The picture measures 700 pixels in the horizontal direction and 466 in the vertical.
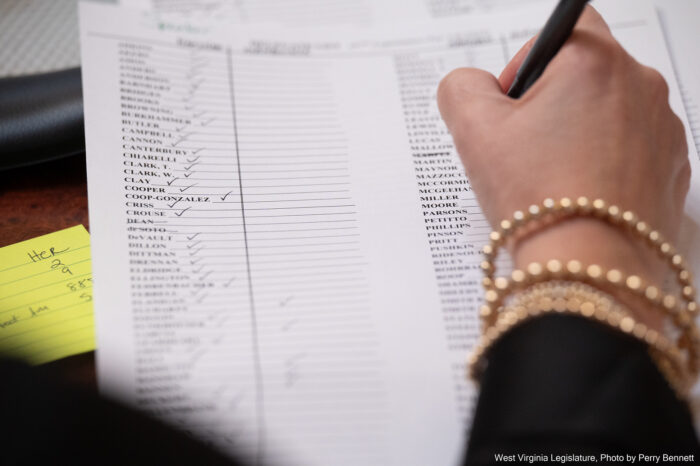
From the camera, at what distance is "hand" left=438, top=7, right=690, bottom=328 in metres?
0.36

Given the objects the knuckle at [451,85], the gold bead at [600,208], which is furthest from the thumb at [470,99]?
the gold bead at [600,208]

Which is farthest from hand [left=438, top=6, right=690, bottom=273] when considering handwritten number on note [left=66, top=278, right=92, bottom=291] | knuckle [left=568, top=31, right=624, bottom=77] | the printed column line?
handwritten number on note [left=66, top=278, right=92, bottom=291]

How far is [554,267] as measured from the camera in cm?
33

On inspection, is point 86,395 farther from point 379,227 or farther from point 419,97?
point 419,97

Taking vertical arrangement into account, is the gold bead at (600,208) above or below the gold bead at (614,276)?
above

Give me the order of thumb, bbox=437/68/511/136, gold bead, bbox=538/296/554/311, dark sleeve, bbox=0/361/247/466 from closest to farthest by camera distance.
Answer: dark sleeve, bbox=0/361/247/466, gold bead, bbox=538/296/554/311, thumb, bbox=437/68/511/136

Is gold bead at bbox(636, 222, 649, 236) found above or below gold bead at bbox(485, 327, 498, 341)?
above

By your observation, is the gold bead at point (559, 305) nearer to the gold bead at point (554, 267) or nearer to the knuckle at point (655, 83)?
the gold bead at point (554, 267)

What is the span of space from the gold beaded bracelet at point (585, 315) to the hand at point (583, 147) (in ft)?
0.10

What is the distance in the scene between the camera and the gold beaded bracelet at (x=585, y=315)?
305 millimetres

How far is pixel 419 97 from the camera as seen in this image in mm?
535

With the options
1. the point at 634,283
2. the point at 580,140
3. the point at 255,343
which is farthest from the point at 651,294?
the point at 255,343

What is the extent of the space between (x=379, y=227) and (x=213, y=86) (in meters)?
0.20

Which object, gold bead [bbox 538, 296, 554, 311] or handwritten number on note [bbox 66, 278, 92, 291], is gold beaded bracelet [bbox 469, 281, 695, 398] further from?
handwritten number on note [bbox 66, 278, 92, 291]
